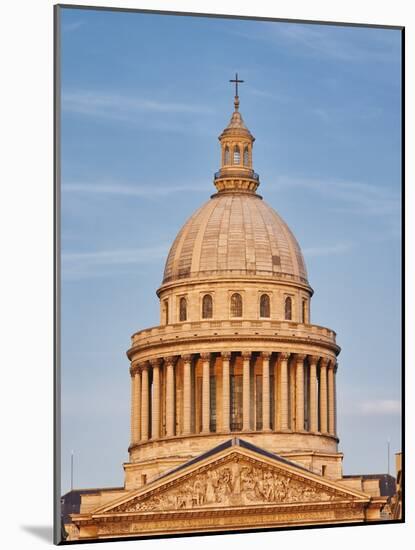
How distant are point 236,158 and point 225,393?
8.34 metres

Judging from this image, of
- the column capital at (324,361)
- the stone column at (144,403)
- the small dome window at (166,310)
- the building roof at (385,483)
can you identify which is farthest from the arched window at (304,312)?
the building roof at (385,483)

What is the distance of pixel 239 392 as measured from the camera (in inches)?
3091

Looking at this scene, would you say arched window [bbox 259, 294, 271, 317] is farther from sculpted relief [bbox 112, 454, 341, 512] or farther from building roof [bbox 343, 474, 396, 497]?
building roof [bbox 343, 474, 396, 497]

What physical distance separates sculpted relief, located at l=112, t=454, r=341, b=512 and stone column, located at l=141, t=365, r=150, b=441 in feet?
10.5

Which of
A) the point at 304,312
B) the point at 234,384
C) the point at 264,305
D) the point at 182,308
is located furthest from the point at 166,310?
the point at 264,305

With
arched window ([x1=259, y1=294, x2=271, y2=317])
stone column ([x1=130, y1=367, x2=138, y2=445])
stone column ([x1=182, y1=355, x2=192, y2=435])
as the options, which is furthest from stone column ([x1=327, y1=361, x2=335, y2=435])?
stone column ([x1=130, y1=367, x2=138, y2=445])

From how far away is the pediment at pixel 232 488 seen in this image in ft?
217

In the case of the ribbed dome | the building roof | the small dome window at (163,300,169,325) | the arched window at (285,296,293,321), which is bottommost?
the building roof

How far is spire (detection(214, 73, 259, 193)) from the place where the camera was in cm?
6469

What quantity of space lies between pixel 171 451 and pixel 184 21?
17772 millimetres

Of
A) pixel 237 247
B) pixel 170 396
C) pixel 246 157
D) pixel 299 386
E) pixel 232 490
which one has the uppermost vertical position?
pixel 246 157

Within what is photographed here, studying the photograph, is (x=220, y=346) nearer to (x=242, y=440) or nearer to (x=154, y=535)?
(x=242, y=440)

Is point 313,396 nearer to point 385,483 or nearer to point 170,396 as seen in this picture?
point 170,396

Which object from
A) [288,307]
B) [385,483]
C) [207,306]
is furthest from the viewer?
[207,306]
